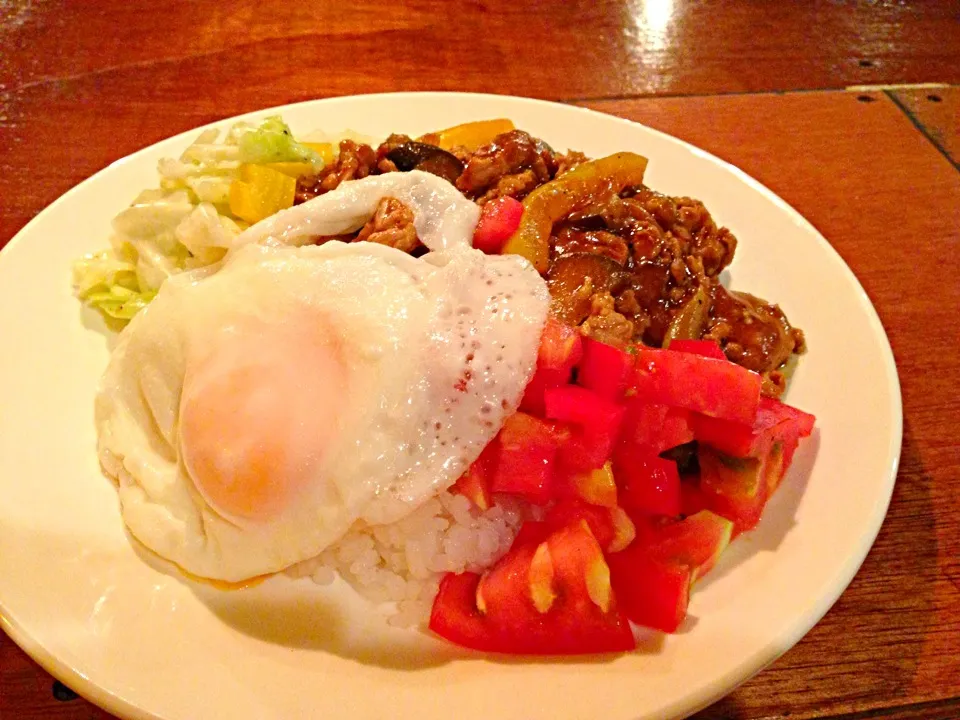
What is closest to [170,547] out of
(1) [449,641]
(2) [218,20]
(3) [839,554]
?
(1) [449,641]

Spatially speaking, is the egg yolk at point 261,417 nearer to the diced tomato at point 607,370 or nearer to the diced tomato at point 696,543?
the diced tomato at point 607,370

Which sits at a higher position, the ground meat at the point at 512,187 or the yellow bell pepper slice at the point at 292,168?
the yellow bell pepper slice at the point at 292,168

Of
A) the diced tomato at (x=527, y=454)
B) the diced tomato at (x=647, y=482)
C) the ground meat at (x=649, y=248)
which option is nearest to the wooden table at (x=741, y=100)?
the diced tomato at (x=647, y=482)

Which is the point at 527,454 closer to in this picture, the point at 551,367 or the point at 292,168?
the point at 551,367

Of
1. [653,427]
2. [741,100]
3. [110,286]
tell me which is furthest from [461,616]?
[741,100]

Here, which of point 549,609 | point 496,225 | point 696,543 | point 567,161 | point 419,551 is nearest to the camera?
point 549,609

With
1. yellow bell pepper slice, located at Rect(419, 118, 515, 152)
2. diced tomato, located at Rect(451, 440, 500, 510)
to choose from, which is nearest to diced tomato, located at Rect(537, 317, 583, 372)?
diced tomato, located at Rect(451, 440, 500, 510)
